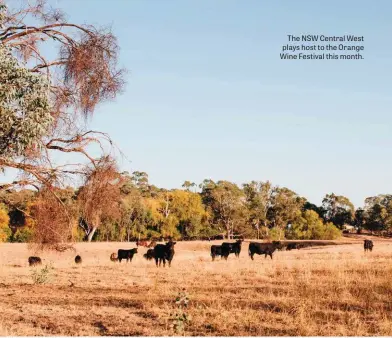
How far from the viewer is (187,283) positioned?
56.3 ft

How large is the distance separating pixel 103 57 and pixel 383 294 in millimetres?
10087

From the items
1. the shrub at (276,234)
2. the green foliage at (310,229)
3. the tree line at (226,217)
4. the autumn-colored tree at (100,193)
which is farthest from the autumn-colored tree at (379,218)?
the autumn-colored tree at (100,193)

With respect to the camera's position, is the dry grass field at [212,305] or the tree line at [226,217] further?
the tree line at [226,217]

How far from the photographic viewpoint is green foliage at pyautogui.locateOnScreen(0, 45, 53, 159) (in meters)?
8.62

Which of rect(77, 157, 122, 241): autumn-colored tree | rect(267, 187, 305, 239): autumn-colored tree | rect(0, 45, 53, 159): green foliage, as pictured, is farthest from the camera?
rect(267, 187, 305, 239): autumn-colored tree

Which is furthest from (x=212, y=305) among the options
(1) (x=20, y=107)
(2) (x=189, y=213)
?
(2) (x=189, y=213)

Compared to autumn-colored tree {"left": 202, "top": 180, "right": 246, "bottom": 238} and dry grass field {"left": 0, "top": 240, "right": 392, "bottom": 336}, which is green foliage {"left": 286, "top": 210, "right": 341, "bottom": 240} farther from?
dry grass field {"left": 0, "top": 240, "right": 392, "bottom": 336}

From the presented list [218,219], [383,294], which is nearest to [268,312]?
[383,294]

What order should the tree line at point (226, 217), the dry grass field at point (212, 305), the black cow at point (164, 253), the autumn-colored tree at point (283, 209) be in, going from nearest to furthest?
1. the dry grass field at point (212, 305)
2. the black cow at point (164, 253)
3. the tree line at point (226, 217)
4. the autumn-colored tree at point (283, 209)

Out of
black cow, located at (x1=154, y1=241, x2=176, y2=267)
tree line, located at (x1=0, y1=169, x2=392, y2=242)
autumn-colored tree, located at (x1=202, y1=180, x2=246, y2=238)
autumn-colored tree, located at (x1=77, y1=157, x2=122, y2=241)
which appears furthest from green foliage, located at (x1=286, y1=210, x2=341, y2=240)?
autumn-colored tree, located at (x1=77, y1=157, x2=122, y2=241)

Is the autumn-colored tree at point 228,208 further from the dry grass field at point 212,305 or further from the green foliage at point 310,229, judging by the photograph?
the dry grass field at point 212,305

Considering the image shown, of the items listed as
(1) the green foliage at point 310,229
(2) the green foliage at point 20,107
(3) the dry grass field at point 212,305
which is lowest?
(3) the dry grass field at point 212,305

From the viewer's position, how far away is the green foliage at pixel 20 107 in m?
8.62

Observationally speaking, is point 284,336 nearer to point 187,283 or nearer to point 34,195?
point 34,195
